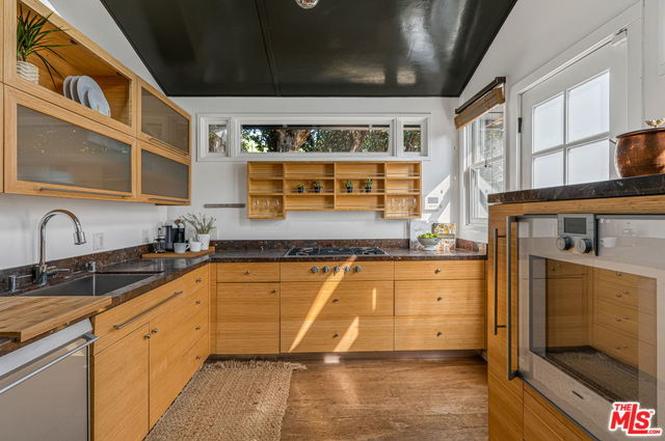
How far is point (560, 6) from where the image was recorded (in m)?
2.08

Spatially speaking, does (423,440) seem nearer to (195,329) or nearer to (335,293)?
(335,293)

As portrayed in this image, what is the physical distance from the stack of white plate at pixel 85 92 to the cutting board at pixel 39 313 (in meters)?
1.13

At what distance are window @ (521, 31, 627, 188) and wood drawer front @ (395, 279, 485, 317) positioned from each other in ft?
3.27

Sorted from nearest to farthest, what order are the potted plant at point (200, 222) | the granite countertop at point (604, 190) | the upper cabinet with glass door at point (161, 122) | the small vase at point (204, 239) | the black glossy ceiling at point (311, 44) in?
the granite countertop at point (604, 190), the upper cabinet with glass door at point (161, 122), the black glossy ceiling at point (311, 44), the small vase at point (204, 239), the potted plant at point (200, 222)

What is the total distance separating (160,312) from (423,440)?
5.44 ft

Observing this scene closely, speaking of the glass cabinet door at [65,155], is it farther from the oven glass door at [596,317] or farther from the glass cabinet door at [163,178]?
the oven glass door at [596,317]

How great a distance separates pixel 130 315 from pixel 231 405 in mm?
1032

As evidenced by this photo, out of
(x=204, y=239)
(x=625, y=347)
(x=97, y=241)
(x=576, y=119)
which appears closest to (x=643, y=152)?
(x=625, y=347)

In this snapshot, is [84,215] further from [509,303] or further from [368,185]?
[509,303]

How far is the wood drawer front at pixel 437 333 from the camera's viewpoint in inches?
115

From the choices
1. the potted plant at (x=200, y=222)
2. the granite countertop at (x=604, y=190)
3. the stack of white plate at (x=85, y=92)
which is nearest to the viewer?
the granite countertop at (x=604, y=190)

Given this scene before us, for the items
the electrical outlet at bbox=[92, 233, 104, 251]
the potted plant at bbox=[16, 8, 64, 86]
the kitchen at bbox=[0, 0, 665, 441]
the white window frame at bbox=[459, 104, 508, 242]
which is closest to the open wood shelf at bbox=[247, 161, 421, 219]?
the kitchen at bbox=[0, 0, 665, 441]

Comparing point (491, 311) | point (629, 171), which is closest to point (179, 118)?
point (491, 311)

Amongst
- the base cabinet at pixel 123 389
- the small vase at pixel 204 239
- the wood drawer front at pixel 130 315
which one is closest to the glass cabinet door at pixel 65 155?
the wood drawer front at pixel 130 315
